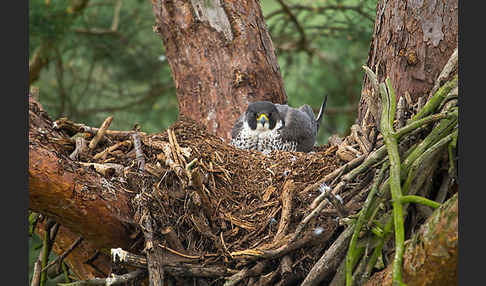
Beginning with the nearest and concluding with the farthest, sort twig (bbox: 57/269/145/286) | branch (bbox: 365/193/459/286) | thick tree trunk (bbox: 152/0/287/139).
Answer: branch (bbox: 365/193/459/286) < twig (bbox: 57/269/145/286) < thick tree trunk (bbox: 152/0/287/139)

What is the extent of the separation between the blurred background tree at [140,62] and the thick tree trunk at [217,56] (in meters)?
1.73

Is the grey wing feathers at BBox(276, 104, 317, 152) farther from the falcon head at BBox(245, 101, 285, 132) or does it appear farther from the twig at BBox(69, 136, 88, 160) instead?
the twig at BBox(69, 136, 88, 160)

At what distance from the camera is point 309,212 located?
8.41ft

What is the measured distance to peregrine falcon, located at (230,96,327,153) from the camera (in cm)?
419

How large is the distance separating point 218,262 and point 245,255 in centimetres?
19

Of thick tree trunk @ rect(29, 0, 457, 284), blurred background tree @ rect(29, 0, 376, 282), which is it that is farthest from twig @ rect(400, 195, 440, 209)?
blurred background tree @ rect(29, 0, 376, 282)

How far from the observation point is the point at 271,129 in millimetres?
4430

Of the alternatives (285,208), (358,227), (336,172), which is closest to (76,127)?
(285,208)

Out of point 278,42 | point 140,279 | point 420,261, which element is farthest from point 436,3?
point 278,42

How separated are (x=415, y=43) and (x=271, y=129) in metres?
1.64

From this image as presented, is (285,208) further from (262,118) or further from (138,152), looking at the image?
(262,118)

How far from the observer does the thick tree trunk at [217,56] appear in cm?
429

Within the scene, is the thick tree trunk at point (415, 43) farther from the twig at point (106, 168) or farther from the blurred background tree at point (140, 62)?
the blurred background tree at point (140, 62)

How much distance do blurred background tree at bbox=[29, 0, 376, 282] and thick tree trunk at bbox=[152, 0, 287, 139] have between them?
1.73 meters
